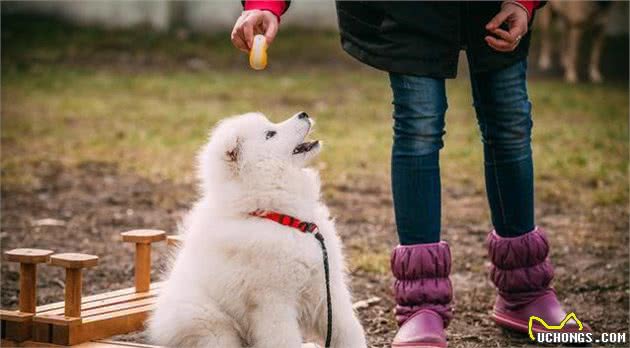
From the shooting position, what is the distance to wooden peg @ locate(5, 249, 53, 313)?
2.93 m

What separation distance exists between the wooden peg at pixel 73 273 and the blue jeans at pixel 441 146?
1.03 metres

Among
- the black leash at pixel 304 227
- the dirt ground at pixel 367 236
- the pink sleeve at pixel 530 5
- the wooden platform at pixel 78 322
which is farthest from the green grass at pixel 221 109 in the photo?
the black leash at pixel 304 227

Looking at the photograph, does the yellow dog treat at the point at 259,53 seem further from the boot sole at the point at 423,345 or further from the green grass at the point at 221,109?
the green grass at the point at 221,109

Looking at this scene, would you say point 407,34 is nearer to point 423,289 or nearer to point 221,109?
point 423,289

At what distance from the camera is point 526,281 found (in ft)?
10.8

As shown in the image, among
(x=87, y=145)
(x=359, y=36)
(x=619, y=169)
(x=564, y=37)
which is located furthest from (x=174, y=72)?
(x=359, y=36)

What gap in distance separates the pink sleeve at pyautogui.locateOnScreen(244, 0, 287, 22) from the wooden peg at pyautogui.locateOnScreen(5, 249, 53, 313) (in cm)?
104

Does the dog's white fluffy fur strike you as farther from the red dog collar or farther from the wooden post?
the wooden post

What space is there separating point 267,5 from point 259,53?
26 cm

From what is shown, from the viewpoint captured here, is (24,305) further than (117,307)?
No

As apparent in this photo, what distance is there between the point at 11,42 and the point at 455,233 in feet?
32.4

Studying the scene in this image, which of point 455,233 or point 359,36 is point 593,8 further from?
point 359,36

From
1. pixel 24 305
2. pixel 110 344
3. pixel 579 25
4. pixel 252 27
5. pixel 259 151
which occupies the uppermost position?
pixel 579 25

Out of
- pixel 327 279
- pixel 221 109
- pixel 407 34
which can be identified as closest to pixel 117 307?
pixel 327 279
